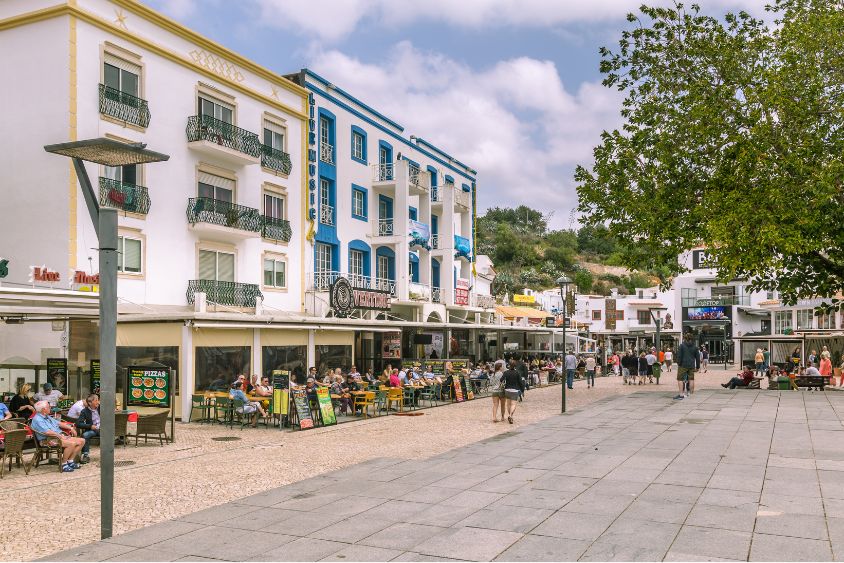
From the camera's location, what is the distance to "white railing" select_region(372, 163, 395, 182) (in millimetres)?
33406

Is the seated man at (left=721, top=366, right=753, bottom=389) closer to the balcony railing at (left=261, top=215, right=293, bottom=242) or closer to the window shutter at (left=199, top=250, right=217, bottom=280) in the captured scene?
the balcony railing at (left=261, top=215, right=293, bottom=242)

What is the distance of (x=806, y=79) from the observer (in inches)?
914

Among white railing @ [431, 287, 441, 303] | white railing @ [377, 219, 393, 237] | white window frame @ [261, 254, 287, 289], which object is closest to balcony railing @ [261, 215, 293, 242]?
white window frame @ [261, 254, 287, 289]

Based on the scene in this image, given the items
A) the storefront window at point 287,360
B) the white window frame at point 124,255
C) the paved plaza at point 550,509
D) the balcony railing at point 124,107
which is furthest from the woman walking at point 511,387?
the balcony railing at point 124,107

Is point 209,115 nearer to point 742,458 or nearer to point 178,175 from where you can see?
point 178,175

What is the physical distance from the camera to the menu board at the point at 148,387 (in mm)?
16766

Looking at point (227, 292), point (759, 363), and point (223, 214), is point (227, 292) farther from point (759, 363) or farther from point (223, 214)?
point (759, 363)

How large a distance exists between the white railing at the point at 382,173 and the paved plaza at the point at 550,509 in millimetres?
20771

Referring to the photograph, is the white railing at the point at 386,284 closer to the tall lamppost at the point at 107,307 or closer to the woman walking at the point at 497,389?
the woman walking at the point at 497,389

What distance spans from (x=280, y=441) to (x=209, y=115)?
12843 millimetres

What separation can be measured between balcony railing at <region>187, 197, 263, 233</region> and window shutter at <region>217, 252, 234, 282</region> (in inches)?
45.6

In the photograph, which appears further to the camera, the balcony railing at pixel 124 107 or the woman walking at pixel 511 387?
the balcony railing at pixel 124 107

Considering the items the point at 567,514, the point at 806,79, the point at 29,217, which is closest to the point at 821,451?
the point at 567,514

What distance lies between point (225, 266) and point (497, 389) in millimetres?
10866
